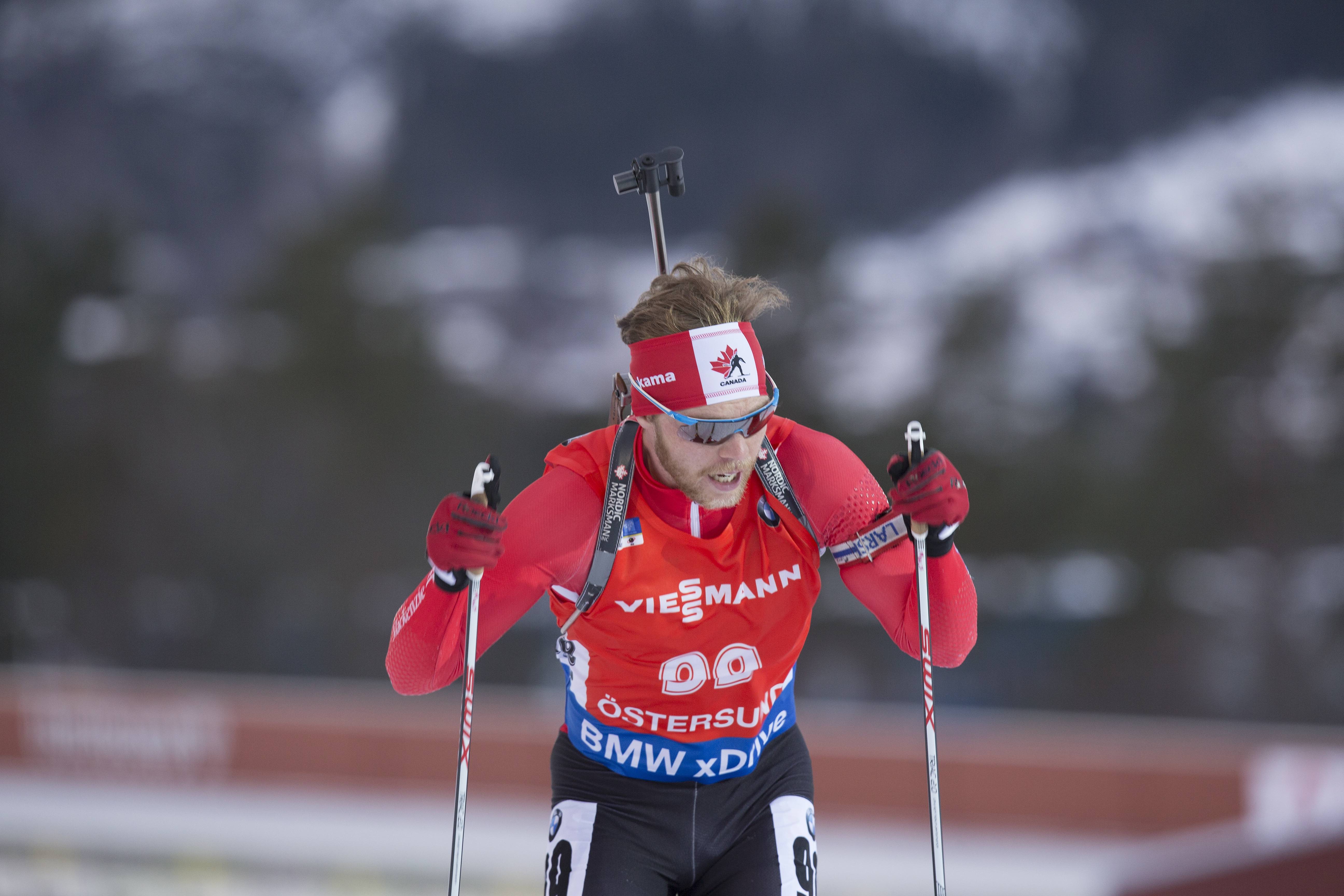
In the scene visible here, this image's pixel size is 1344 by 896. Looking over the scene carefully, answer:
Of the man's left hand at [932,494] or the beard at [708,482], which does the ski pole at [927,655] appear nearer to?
the man's left hand at [932,494]

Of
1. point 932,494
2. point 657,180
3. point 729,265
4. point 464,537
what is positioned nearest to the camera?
point 464,537

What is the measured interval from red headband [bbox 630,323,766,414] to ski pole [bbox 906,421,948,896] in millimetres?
368

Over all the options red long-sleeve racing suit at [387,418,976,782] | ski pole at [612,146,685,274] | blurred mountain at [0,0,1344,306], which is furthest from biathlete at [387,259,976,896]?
blurred mountain at [0,0,1344,306]

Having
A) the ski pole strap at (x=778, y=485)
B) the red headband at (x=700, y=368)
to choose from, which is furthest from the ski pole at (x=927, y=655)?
the red headband at (x=700, y=368)

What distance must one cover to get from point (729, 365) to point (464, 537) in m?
0.68

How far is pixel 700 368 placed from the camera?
2.30 meters

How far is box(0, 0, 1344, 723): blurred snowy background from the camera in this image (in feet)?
50.5

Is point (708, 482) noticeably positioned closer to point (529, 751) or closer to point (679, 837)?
point (679, 837)

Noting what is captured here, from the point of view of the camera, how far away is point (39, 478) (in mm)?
19125

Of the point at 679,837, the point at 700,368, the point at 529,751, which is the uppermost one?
the point at 529,751

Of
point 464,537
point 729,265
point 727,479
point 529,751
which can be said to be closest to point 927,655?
point 727,479

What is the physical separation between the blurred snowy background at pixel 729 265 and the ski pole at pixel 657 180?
9896mm

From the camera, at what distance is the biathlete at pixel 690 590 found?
231cm

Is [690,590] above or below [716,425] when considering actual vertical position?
below
